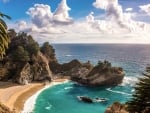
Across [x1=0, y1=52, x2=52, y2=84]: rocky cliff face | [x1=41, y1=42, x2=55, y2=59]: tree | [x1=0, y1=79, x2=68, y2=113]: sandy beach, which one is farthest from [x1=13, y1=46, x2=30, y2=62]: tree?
[x1=41, y1=42, x2=55, y2=59]: tree

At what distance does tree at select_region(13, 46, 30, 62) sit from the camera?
318 ft

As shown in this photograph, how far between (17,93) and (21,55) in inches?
739

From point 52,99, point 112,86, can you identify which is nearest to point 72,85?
point 112,86

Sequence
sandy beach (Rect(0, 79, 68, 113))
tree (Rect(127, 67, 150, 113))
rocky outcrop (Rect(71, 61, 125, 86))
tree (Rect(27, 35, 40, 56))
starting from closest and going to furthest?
tree (Rect(127, 67, 150, 113)), sandy beach (Rect(0, 79, 68, 113)), rocky outcrop (Rect(71, 61, 125, 86)), tree (Rect(27, 35, 40, 56))

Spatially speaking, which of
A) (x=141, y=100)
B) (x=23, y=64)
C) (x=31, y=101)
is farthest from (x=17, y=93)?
(x=141, y=100)

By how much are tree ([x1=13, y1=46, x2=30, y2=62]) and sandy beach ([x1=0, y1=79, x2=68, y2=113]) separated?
31.1 ft

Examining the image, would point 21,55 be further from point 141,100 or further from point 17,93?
point 141,100

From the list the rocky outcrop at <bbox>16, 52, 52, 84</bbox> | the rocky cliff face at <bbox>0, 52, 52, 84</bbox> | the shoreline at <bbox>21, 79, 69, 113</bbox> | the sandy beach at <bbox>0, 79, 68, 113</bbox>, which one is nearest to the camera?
the shoreline at <bbox>21, 79, 69, 113</bbox>

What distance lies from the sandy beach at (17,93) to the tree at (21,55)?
9.49 m

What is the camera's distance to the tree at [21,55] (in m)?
96.9

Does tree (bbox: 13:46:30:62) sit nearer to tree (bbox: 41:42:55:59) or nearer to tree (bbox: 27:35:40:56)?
tree (bbox: 27:35:40:56)

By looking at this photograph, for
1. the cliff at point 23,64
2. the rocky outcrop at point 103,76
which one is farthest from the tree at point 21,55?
the rocky outcrop at point 103,76

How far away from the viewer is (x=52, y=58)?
117 m

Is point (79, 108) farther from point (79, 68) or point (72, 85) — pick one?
point (79, 68)
